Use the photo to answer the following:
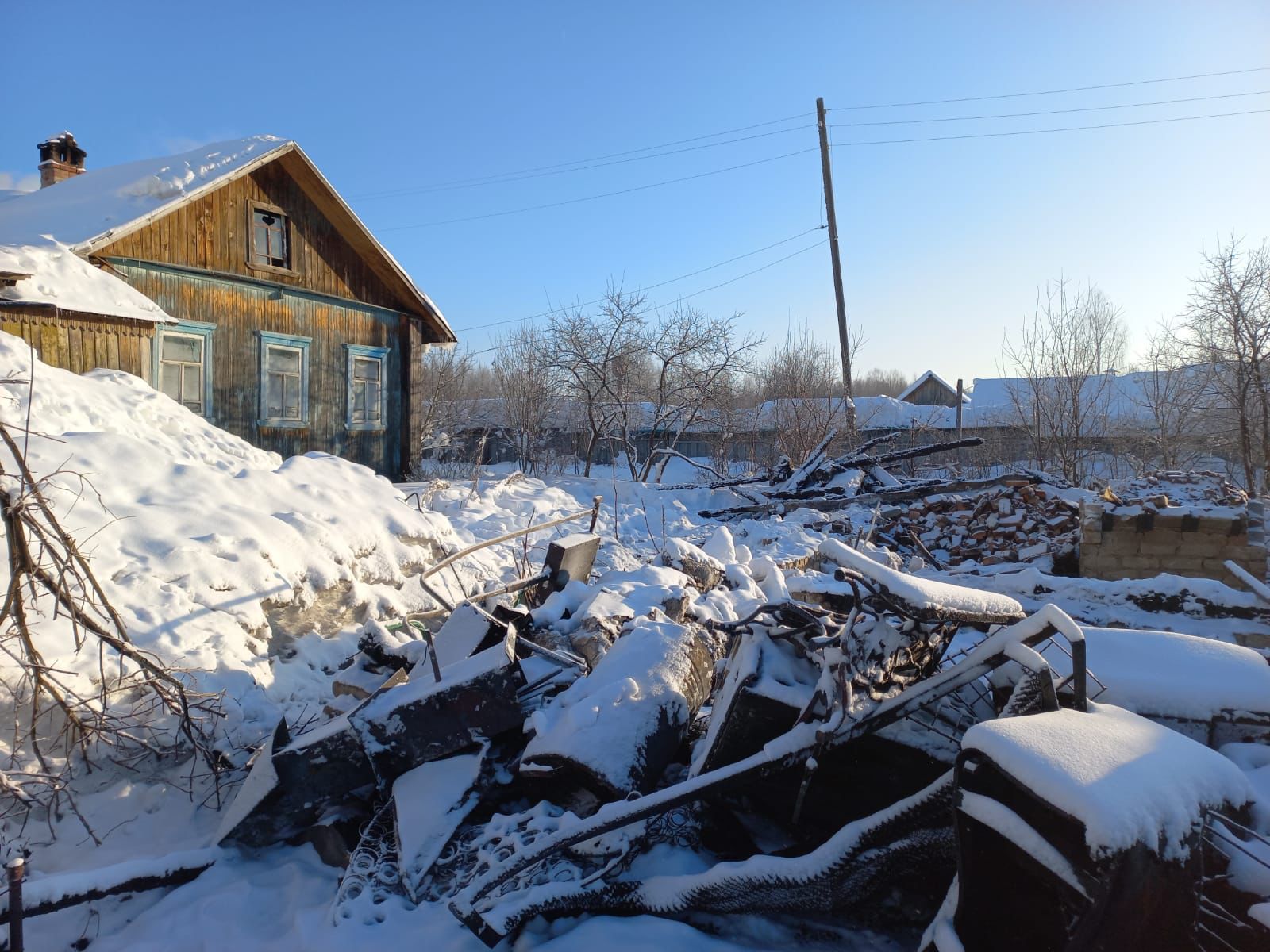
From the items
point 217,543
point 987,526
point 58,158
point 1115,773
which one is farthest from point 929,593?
point 58,158

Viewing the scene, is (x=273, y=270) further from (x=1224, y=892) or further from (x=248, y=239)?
(x=1224, y=892)

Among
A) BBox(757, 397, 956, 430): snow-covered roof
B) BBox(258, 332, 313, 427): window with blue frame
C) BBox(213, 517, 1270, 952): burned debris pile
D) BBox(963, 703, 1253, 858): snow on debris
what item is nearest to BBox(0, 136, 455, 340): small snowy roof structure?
BBox(258, 332, 313, 427): window with blue frame

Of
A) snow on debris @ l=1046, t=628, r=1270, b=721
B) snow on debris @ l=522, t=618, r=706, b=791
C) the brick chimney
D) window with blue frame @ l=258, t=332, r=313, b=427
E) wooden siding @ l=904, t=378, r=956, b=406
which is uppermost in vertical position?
the brick chimney

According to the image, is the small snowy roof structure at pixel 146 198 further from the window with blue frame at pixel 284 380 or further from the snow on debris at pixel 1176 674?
the snow on debris at pixel 1176 674

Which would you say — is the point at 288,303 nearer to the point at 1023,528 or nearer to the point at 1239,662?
the point at 1023,528

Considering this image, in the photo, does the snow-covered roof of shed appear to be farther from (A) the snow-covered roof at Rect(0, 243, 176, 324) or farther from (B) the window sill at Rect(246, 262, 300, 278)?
(B) the window sill at Rect(246, 262, 300, 278)

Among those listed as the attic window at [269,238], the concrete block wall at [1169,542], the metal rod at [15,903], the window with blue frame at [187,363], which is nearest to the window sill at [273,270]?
the attic window at [269,238]

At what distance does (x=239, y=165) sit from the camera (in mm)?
11508

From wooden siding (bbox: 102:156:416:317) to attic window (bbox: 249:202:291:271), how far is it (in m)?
0.09

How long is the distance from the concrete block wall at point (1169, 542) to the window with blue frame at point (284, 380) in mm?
12217

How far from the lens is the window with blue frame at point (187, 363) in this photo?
36.9 feet

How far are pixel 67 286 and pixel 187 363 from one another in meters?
2.78

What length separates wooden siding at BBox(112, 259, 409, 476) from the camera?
38.1 feet

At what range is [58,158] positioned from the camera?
15.5m
